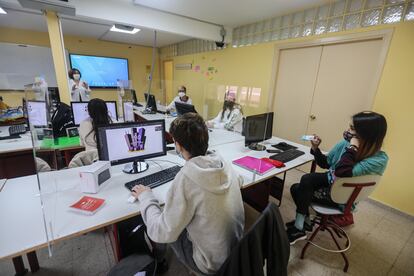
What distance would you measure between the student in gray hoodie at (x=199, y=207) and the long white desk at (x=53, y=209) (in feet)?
0.79

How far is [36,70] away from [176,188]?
6479 millimetres

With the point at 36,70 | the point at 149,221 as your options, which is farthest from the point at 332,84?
the point at 36,70

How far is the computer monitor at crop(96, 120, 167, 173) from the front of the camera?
54.2 inches

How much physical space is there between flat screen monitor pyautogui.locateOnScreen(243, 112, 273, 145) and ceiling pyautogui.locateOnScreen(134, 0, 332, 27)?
1.70m

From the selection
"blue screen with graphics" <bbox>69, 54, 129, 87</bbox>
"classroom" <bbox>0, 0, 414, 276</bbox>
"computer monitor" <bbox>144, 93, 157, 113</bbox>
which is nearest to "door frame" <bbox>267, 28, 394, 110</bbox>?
"classroom" <bbox>0, 0, 414, 276</bbox>

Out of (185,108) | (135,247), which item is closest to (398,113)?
(185,108)

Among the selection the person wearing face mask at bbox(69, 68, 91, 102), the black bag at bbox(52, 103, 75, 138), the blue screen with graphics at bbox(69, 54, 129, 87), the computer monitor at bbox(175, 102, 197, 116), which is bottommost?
the black bag at bbox(52, 103, 75, 138)

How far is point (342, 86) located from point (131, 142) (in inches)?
112

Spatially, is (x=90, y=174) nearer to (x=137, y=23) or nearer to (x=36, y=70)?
(x=137, y=23)

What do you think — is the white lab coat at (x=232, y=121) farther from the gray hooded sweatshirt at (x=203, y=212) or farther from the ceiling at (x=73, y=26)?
the ceiling at (x=73, y=26)

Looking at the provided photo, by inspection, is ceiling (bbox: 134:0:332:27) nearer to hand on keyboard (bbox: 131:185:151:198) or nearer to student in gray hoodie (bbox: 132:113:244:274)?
student in gray hoodie (bbox: 132:113:244:274)

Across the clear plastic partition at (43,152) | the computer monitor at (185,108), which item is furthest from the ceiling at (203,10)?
the computer monitor at (185,108)

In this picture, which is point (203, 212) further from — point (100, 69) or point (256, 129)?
point (100, 69)

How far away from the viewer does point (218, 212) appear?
87cm
